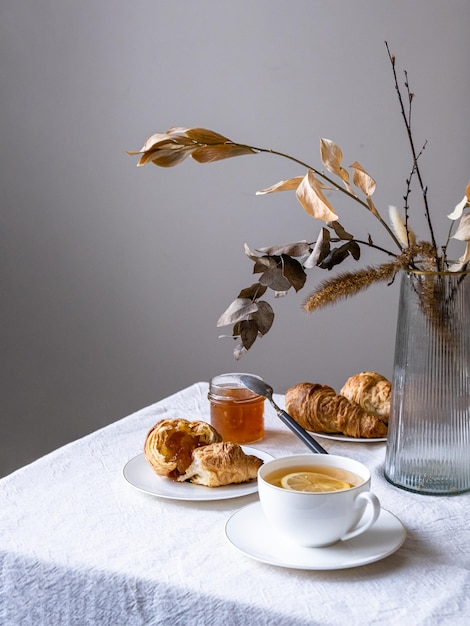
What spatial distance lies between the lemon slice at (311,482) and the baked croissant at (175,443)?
0.53 feet

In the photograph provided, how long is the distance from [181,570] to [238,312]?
14.3 inches

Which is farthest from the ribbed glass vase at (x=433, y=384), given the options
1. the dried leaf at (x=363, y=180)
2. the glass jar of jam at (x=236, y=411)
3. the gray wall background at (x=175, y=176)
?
the gray wall background at (x=175, y=176)

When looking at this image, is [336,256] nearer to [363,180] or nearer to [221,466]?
[363,180]

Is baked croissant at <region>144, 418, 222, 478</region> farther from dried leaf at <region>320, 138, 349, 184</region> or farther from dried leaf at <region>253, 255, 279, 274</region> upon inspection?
dried leaf at <region>320, 138, 349, 184</region>

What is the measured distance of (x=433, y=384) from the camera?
878mm

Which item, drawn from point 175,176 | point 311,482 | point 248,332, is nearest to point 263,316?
point 248,332

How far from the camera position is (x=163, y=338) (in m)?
2.40

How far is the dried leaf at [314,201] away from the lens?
80cm

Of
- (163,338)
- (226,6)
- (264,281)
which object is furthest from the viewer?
(163,338)

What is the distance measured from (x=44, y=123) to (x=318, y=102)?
0.88m

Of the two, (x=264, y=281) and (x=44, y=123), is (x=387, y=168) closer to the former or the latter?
(x=44, y=123)

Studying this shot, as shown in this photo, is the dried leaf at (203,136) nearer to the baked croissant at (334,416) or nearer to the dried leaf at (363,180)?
the dried leaf at (363,180)

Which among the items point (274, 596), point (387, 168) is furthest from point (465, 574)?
point (387, 168)

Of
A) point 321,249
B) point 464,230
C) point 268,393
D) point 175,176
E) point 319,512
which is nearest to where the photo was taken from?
point 319,512
